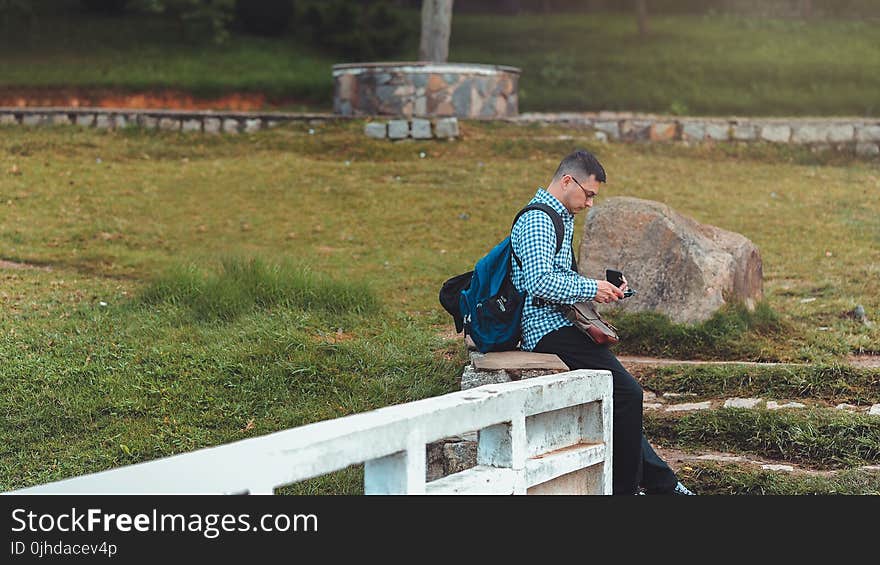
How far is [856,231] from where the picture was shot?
434 inches

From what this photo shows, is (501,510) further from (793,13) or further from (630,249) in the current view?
(793,13)

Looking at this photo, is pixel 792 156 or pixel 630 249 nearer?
pixel 630 249

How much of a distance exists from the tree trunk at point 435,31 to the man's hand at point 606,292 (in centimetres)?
1256

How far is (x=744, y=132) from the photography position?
51.2 feet

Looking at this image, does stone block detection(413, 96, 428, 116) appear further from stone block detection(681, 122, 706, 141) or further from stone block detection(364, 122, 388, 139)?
stone block detection(681, 122, 706, 141)

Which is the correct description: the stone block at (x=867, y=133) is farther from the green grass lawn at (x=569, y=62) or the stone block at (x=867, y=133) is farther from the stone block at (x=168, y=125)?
the stone block at (x=168, y=125)

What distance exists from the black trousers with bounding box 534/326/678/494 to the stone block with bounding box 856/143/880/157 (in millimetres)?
12108

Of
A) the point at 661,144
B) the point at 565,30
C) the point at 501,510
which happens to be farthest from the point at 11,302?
the point at 565,30

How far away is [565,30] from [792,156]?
372 inches

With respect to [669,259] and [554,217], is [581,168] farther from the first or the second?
[669,259]

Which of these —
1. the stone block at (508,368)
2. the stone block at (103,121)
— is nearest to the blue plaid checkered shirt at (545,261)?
the stone block at (508,368)

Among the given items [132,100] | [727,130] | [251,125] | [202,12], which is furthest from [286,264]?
[202,12]

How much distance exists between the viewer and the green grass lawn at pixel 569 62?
744 inches

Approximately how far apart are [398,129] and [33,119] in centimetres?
540
